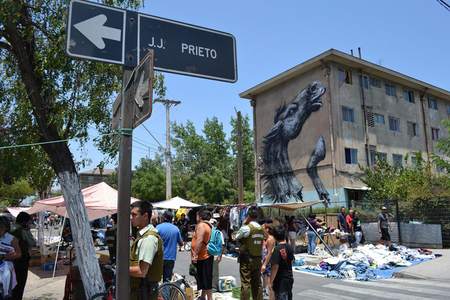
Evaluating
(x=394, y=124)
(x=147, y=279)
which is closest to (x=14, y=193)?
(x=394, y=124)

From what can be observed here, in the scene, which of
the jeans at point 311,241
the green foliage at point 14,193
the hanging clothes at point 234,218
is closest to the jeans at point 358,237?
the jeans at point 311,241

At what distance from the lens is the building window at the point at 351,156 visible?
30163 mm

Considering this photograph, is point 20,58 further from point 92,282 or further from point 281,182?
point 281,182

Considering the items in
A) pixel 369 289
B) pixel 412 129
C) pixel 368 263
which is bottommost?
pixel 369 289

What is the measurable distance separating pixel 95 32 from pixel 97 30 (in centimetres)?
2

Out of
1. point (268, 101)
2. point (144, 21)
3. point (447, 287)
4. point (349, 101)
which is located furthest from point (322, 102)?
point (144, 21)

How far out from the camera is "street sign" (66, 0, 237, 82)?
334 centimetres

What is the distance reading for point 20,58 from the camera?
6930 mm

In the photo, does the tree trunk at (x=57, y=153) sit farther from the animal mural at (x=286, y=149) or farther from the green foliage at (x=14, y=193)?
the green foliage at (x=14, y=193)

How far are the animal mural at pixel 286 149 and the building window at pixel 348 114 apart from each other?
178 centimetres

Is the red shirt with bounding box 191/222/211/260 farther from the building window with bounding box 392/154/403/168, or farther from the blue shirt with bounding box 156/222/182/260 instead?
the building window with bounding box 392/154/403/168

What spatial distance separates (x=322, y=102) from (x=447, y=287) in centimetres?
2116

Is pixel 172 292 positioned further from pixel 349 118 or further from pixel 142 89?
pixel 349 118

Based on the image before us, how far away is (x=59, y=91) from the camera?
734cm
